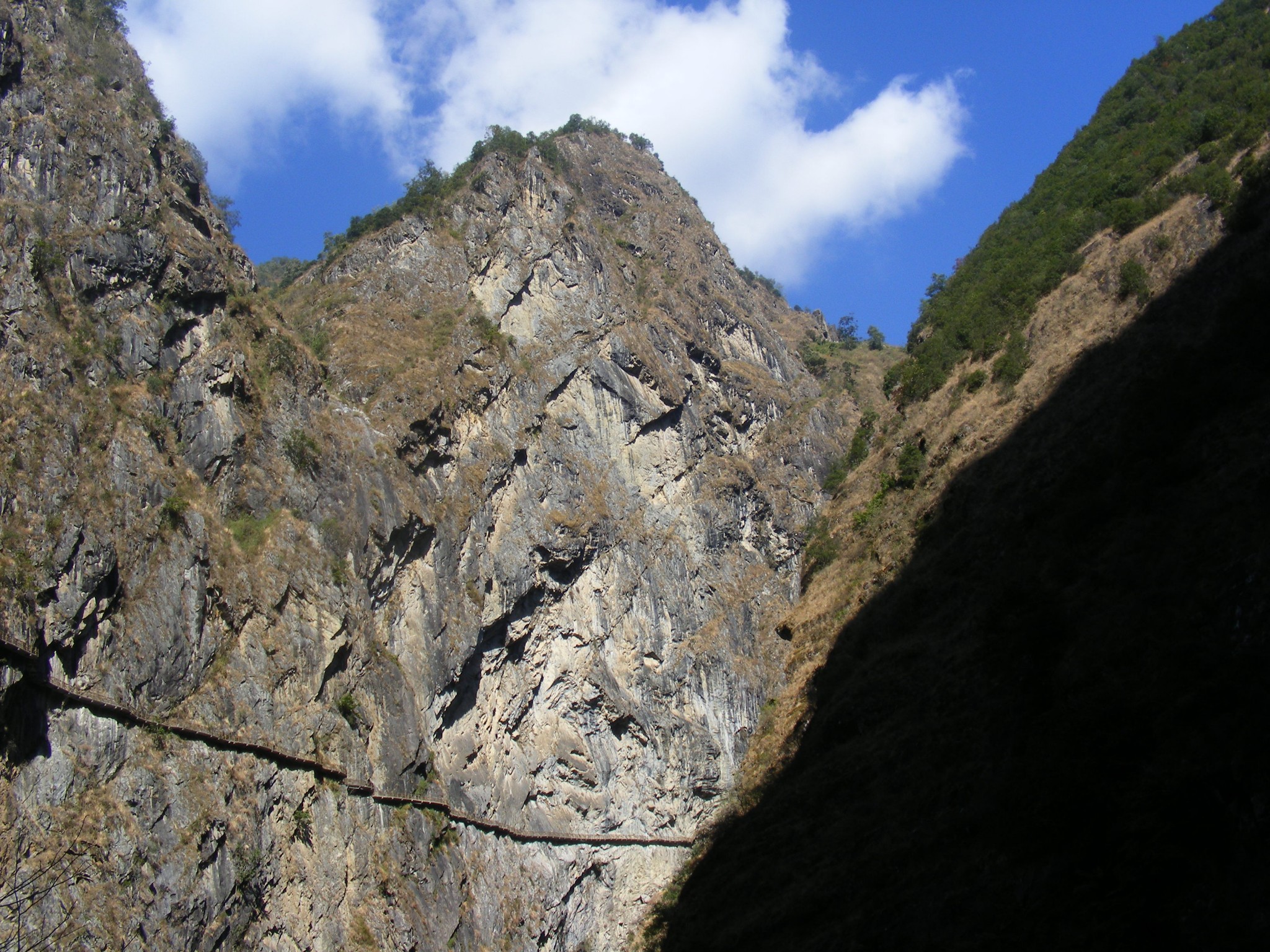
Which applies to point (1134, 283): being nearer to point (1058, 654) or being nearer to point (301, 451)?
point (1058, 654)

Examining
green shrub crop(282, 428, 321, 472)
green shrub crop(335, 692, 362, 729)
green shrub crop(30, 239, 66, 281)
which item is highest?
green shrub crop(30, 239, 66, 281)

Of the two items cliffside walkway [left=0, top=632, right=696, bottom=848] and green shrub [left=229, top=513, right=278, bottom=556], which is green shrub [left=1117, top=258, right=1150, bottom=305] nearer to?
cliffside walkway [left=0, top=632, right=696, bottom=848]

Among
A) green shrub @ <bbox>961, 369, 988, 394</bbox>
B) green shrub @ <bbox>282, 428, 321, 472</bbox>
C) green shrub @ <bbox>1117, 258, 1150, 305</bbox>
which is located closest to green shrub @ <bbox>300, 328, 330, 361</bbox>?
green shrub @ <bbox>282, 428, 321, 472</bbox>

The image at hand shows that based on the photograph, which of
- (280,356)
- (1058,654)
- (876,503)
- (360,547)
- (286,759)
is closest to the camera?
(1058,654)

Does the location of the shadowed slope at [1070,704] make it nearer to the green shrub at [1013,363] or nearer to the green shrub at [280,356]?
the green shrub at [1013,363]

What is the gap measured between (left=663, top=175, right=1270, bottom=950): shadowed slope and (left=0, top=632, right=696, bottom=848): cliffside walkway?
5.13 metres

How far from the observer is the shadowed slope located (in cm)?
1375

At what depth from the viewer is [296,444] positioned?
102ft

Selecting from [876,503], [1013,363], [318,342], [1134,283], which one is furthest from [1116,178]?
[318,342]

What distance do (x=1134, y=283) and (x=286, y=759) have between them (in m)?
30.6

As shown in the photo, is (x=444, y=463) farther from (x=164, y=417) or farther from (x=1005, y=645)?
(x=1005, y=645)

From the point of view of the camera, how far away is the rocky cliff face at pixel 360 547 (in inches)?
879

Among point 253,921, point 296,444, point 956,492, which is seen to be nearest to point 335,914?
point 253,921

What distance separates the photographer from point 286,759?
25562 mm
